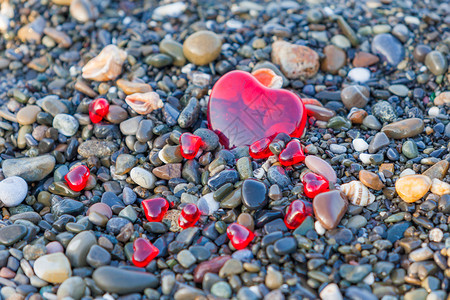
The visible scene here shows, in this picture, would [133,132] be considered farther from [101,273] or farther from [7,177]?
[101,273]

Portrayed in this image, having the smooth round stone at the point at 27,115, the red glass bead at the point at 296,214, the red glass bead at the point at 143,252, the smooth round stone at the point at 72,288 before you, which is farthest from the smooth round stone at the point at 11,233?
the red glass bead at the point at 296,214

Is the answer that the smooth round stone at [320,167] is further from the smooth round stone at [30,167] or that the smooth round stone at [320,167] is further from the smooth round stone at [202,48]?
the smooth round stone at [30,167]

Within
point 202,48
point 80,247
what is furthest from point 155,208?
point 202,48

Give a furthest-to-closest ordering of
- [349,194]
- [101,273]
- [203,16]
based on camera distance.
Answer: [203,16]
[349,194]
[101,273]

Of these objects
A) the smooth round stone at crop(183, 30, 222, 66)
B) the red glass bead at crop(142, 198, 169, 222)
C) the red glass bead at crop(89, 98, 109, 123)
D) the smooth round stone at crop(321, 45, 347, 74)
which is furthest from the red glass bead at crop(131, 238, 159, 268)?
the smooth round stone at crop(321, 45, 347, 74)

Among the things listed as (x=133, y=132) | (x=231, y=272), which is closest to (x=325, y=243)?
(x=231, y=272)

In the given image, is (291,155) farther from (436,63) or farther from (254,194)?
(436,63)

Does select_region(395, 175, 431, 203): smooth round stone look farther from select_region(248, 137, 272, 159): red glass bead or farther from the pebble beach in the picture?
select_region(248, 137, 272, 159): red glass bead
